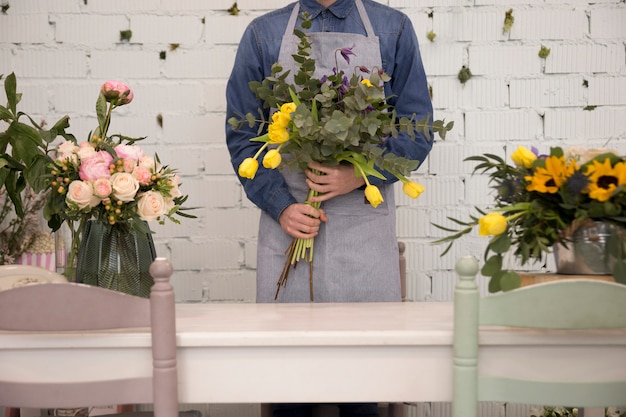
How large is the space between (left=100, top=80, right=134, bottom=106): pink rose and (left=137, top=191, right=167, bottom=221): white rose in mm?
249

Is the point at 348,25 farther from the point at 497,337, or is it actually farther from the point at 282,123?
the point at 497,337

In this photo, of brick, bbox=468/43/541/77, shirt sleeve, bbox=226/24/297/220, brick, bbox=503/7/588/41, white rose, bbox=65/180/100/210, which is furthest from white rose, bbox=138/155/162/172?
brick, bbox=503/7/588/41

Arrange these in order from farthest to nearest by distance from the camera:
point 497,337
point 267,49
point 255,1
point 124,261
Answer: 1. point 255,1
2. point 267,49
3. point 124,261
4. point 497,337

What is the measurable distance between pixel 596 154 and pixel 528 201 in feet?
0.42

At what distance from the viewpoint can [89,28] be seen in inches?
102

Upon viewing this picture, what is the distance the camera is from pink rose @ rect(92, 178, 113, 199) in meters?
1.49

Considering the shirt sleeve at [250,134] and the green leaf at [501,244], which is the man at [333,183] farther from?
the green leaf at [501,244]

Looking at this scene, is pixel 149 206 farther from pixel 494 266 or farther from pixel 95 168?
pixel 494 266

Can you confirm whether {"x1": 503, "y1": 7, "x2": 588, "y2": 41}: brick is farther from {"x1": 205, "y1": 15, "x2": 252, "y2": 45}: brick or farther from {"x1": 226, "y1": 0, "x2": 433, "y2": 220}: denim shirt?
{"x1": 205, "y1": 15, "x2": 252, "y2": 45}: brick

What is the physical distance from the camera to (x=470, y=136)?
258 centimetres

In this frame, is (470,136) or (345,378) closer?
(345,378)

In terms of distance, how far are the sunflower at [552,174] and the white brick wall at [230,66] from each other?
53.2 inches

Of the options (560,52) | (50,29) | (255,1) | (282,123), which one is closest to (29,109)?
(50,29)

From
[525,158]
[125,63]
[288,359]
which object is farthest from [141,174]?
[125,63]
